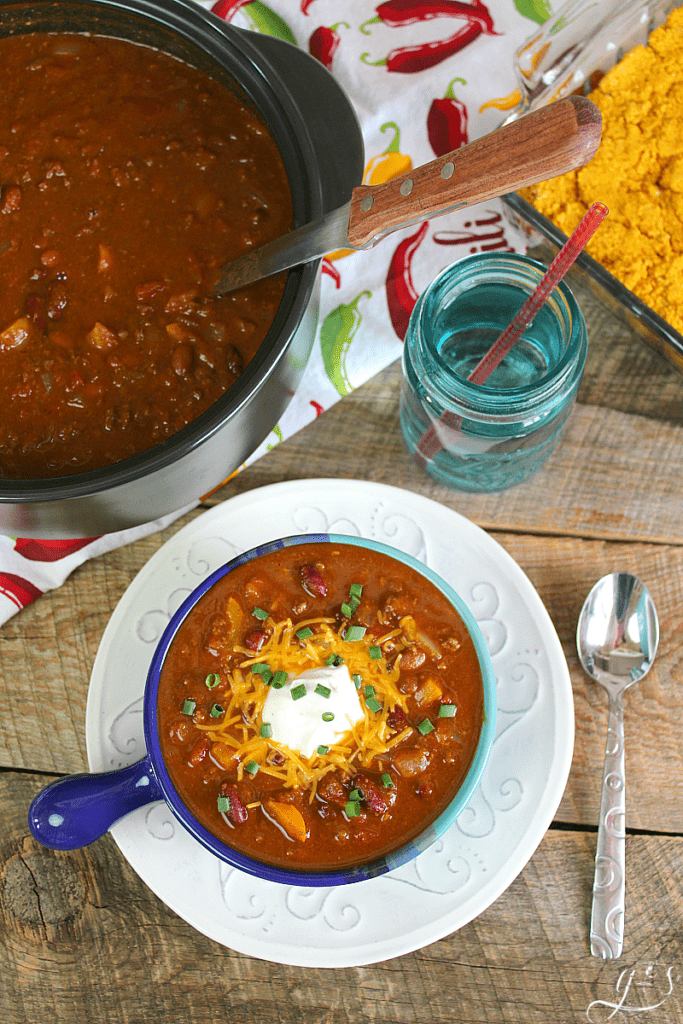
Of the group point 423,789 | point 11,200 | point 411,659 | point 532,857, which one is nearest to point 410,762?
point 423,789

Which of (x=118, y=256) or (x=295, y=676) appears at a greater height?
(x=118, y=256)

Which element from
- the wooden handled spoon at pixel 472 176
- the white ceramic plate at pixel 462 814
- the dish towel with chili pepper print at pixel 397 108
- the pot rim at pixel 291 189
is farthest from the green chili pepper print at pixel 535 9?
the white ceramic plate at pixel 462 814

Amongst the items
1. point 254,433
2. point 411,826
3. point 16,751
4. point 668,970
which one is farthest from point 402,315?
point 668,970

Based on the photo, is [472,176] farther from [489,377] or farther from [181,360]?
[489,377]

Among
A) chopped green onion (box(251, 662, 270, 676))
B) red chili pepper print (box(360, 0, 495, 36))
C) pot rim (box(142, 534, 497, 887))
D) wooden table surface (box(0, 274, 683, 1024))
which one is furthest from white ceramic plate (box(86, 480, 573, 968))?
red chili pepper print (box(360, 0, 495, 36))

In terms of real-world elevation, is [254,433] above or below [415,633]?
above

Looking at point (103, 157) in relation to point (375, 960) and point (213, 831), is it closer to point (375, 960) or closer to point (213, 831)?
point (213, 831)

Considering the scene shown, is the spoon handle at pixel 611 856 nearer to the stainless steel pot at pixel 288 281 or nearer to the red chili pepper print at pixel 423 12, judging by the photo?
the stainless steel pot at pixel 288 281
